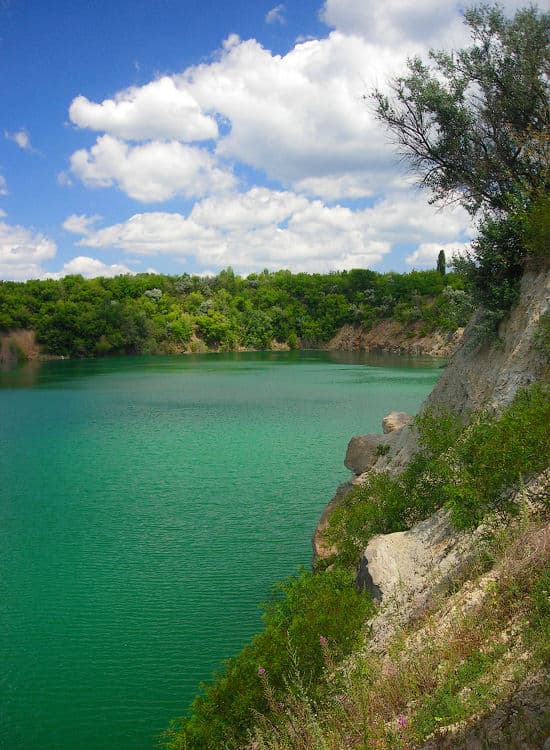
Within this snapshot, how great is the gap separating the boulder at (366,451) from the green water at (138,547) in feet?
6.97

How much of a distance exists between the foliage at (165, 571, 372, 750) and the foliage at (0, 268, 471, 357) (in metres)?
82.2

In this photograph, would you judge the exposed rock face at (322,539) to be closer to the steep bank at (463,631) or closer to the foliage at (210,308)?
the steep bank at (463,631)

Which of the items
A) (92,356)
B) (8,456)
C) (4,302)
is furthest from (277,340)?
(8,456)

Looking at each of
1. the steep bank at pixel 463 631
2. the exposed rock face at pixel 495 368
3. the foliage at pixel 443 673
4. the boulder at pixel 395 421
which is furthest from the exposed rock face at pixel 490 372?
the foliage at pixel 443 673

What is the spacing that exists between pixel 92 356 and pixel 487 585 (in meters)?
Result: 93.7

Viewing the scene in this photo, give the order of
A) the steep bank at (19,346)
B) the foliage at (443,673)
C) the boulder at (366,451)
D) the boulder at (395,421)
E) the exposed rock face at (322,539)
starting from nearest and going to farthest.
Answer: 1. the foliage at (443,673)
2. the exposed rock face at (322,539)
3. the boulder at (366,451)
4. the boulder at (395,421)
5. the steep bank at (19,346)

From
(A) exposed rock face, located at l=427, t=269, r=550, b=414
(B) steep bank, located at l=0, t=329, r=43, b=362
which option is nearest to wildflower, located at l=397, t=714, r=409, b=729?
(A) exposed rock face, located at l=427, t=269, r=550, b=414

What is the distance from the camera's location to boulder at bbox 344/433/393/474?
610 inches

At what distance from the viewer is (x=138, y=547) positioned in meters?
14.9

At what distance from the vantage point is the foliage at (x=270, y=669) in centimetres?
666

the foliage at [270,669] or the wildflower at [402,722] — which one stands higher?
the wildflower at [402,722]

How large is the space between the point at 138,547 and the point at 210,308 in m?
102

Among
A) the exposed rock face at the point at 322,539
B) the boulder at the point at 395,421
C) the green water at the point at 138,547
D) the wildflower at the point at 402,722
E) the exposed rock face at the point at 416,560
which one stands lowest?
the green water at the point at 138,547

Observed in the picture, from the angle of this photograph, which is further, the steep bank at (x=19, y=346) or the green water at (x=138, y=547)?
the steep bank at (x=19, y=346)
